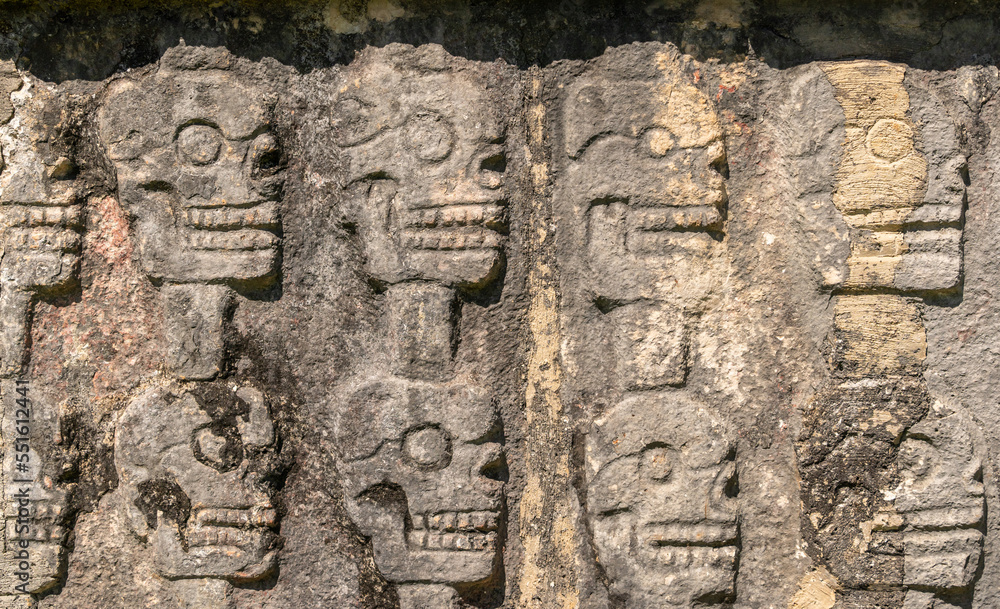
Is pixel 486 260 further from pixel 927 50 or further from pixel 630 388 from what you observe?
pixel 927 50

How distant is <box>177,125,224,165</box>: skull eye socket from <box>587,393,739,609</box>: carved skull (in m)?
1.03

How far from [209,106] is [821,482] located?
1.56 meters

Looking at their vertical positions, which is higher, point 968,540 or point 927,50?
point 927,50

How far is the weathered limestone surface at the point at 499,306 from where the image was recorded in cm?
169

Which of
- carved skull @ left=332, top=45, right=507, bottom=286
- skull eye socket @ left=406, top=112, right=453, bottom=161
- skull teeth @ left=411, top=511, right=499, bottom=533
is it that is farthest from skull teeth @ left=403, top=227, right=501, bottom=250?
skull teeth @ left=411, top=511, right=499, bottom=533

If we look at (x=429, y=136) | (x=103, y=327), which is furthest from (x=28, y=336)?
(x=429, y=136)

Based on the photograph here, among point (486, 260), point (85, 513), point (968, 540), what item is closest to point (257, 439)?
point (85, 513)

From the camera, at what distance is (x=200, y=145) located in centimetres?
177

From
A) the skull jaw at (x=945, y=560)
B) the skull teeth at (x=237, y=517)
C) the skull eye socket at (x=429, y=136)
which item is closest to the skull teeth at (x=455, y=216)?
the skull eye socket at (x=429, y=136)

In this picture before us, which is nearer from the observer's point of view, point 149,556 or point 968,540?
point 968,540

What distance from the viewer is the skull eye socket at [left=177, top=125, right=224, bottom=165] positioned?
1772 millimetres

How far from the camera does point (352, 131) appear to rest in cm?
177

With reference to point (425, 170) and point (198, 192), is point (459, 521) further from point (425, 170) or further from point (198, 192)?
point (198, 192)

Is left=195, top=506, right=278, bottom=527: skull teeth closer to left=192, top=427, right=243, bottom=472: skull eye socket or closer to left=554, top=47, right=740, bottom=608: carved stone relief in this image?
left=192, top=427, right=243, bottom=472: skull eye socket
